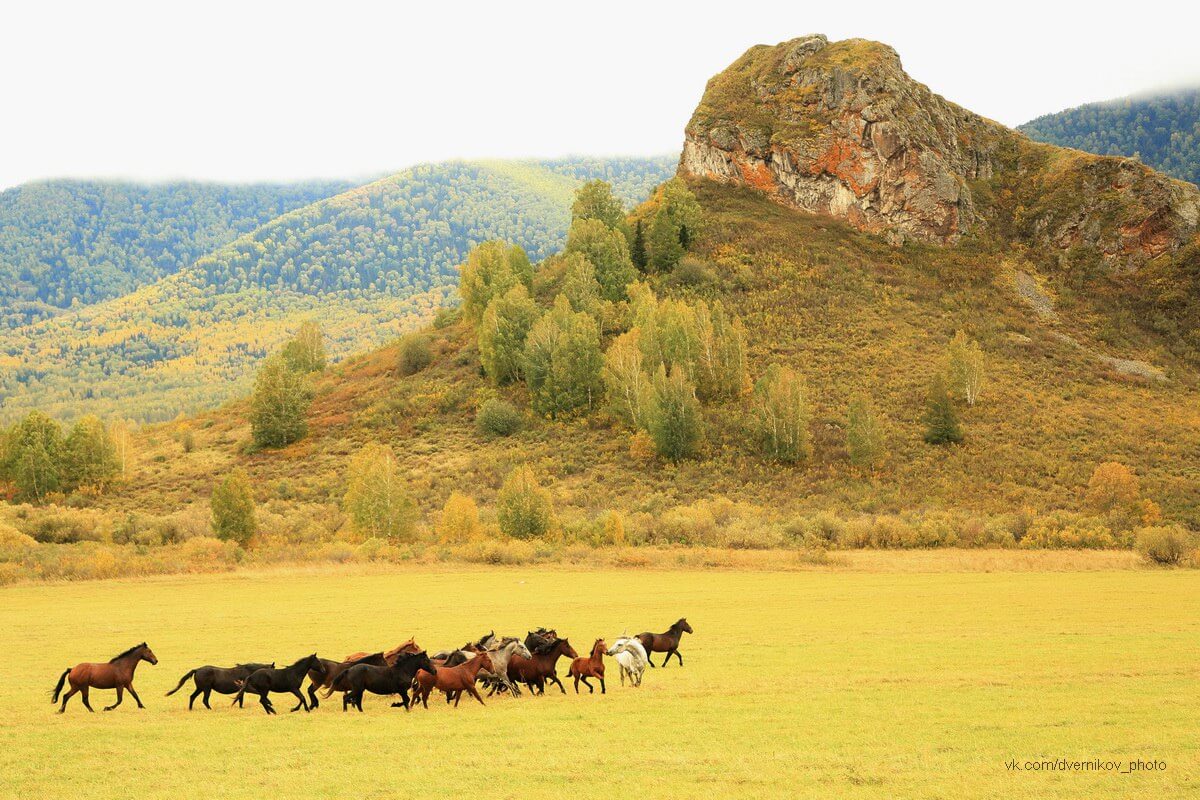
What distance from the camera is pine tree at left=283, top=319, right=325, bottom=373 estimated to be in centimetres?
11761

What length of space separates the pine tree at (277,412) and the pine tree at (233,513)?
116ft

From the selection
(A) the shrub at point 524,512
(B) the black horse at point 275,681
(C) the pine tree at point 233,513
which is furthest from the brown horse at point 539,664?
(C) the pine tree at point 233,513

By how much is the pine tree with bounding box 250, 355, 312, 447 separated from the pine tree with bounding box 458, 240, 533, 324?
21.0 metres

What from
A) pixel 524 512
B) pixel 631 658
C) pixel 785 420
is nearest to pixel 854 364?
pixel 785 420

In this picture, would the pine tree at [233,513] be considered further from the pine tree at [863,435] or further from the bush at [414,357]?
the bush at [414,357]

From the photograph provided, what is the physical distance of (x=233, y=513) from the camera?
53.2m

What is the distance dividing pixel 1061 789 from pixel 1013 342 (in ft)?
289

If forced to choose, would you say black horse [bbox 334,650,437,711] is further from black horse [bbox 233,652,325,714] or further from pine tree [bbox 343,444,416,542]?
pine tree [bbox 343,444,416,542]

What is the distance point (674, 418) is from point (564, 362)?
47.7 feet

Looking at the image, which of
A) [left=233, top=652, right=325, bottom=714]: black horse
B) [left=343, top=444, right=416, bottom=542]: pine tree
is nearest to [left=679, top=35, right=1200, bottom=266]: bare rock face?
[left=343, top=444, right=416, bottom=542]: pine tree

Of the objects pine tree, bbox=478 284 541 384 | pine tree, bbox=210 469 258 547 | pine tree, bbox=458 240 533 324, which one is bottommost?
pine tree, bbox=210 469 258 547

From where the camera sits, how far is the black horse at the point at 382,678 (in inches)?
640

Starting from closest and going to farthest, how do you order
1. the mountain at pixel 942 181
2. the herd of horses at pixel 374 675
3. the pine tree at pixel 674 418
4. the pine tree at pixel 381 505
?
1. the herd of horses at pixel 374 675
2. the pine tree at pixel 381 505
3. the pine tree at pixel 674 418
4. the mountain at pixel 942 181

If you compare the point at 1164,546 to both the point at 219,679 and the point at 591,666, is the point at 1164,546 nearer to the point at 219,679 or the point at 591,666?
the point at 591,666
